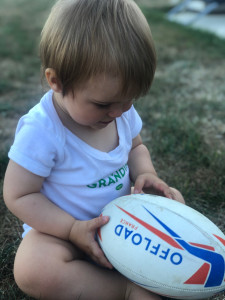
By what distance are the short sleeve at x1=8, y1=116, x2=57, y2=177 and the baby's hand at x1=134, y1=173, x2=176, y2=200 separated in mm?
459

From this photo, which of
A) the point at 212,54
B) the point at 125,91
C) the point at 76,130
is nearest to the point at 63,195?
the point at 76,130

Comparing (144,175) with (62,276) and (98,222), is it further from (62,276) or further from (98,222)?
(62,276)

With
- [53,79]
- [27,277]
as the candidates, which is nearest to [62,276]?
[27,277]

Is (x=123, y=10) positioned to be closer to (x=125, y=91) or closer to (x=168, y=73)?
(x=125, y=91)

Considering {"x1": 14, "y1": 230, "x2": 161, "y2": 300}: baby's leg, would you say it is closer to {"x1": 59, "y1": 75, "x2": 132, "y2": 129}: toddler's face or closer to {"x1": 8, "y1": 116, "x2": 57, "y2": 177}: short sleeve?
{"x1": 8, "y1": 116, "x2": 57, "y2": 177}: short sleeve

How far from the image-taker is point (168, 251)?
4.82 ft

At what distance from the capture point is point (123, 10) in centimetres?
150

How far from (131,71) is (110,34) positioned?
0.47 ft

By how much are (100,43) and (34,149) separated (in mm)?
462

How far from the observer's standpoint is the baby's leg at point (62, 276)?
1551 mm

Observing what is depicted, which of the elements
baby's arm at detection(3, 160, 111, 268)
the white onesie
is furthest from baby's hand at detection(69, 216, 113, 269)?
the white onesie

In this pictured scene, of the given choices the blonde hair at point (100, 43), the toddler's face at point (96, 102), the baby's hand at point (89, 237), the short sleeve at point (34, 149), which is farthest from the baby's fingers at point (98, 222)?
the blonde hair at point (100, 43)

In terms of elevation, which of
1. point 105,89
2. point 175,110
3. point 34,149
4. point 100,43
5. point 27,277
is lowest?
point 175,110

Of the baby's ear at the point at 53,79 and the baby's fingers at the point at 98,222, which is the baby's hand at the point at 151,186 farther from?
the baby's ear at the point at 53,79
